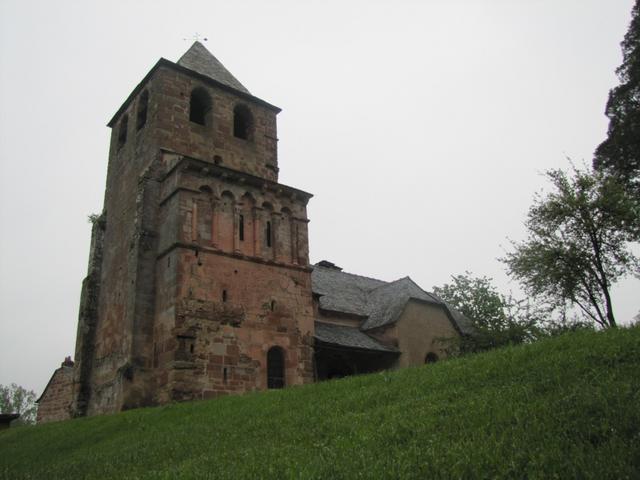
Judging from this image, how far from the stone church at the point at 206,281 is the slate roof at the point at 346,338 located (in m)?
0.13

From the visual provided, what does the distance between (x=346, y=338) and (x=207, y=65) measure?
1543 cm

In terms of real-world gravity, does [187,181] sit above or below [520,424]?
above

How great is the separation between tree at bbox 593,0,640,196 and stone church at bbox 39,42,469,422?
11.6m

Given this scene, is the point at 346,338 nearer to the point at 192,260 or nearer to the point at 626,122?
the point at 192,260

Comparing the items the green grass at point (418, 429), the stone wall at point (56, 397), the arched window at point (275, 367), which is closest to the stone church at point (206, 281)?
the arched window at point (275, 367)

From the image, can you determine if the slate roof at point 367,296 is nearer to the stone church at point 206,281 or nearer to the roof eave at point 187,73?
the stone church at point 206,281

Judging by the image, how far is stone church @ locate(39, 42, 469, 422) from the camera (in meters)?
21.0

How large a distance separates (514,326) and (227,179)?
15.8m

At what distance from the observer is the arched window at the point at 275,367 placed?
72.5 feet

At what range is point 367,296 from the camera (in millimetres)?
32781

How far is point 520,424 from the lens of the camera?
8.02 meters

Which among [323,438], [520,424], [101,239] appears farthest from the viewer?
[101,239]

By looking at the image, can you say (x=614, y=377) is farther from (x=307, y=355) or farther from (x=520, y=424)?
(x=307, y=355)

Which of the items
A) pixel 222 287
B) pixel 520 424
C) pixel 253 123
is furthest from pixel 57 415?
pixel 520 424
